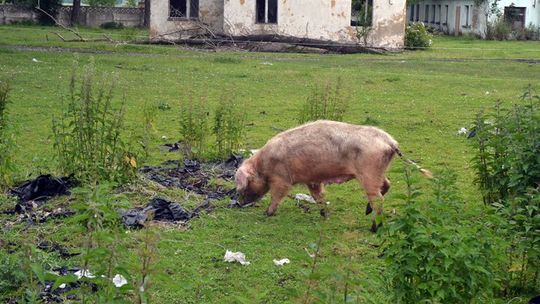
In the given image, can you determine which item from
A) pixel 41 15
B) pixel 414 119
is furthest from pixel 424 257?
pixel 41 15

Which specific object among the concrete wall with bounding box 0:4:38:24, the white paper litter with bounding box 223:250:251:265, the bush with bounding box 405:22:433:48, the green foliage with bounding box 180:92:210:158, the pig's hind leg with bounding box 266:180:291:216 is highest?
the concrete wall with bounding box 0:4:38:24

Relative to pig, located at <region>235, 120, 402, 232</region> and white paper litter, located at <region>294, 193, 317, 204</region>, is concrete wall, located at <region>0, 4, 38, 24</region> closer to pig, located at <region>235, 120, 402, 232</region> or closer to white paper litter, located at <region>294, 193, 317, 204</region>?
white paper litter, located at <region>294, 193, 317, 204</region>

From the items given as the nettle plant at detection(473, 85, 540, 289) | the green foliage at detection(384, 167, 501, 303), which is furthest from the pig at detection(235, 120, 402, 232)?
the green foliage at detection(384, 167, 501, 303)

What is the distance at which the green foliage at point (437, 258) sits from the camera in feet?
20.3

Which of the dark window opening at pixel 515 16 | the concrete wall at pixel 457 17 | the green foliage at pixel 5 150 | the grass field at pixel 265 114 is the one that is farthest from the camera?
the dark window opening at pixel 515 16

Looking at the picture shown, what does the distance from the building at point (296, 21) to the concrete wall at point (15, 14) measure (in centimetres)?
1755

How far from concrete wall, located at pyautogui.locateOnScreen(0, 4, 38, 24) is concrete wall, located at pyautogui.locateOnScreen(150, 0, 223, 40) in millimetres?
17470

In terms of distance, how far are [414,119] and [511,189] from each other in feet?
27.7

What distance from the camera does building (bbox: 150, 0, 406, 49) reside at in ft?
119

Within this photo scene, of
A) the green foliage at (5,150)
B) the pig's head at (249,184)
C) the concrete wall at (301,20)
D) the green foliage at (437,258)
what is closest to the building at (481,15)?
the concrete wall at (301,20)

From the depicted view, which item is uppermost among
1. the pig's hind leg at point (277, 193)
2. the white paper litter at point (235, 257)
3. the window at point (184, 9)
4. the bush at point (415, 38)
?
the window at point (184, 9)

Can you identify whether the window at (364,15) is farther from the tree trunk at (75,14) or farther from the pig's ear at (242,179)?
the pig's ear at (242,179)

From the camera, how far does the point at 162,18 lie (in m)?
36.6

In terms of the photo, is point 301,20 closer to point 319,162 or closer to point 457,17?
point 457,17
